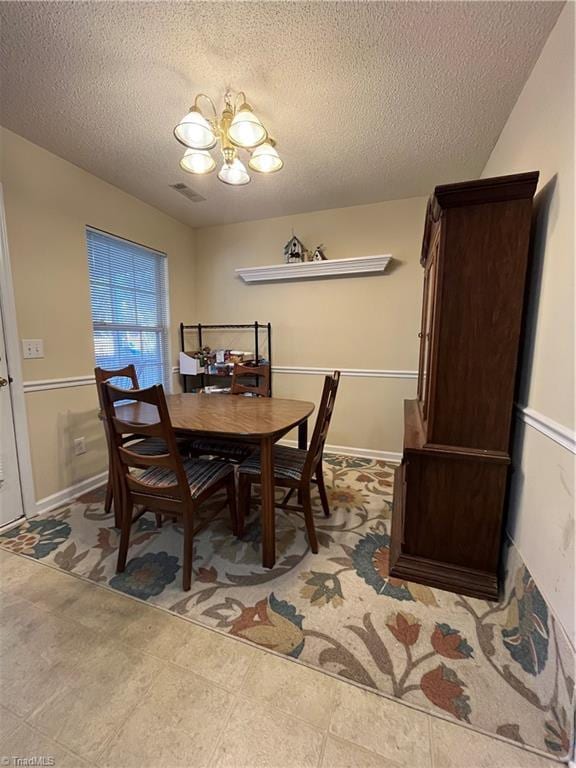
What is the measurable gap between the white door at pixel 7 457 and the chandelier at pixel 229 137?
5.09 feet

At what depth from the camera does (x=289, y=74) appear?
1507 mm

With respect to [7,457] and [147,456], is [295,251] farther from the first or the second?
[7,457]

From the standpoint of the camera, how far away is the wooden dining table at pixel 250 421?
5.19ft

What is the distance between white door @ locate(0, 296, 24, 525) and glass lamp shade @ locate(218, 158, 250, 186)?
5.32ft

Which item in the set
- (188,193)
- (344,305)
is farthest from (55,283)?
(344,305)

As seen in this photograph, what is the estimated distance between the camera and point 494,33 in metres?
1.31

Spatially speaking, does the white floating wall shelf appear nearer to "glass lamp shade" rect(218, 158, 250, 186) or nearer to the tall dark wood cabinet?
"glass lamp shade" rect(218, 158, 250, 186)

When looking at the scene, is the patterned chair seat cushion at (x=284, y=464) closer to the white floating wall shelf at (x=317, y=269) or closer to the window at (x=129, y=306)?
the window at (x=129, y=306)

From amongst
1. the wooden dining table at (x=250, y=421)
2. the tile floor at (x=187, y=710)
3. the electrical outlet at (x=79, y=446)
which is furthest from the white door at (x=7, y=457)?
the tile floor at (x=187, y=710)

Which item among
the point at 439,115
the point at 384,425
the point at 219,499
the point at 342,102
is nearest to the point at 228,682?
the point at 219,499

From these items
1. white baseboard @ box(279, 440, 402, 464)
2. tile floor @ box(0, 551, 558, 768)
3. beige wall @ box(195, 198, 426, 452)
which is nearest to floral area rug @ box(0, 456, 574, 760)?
tile floor @ box(0, 551, 558, 768)

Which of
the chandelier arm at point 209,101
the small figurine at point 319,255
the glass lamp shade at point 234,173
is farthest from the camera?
the small figurine at point 319,255

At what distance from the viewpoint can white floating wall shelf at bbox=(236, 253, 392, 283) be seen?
2.87 meters

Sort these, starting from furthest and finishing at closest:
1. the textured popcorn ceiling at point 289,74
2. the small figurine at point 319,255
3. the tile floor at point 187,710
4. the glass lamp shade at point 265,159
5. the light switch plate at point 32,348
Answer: the small figurine at point 319,255 < the light switch plate at point 32,348 < the glass lamp shade at point 265,159 < the textured popcorn ceiling at point 289,74 < the tile floor at point 187,710
